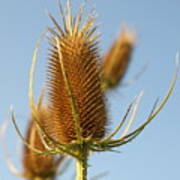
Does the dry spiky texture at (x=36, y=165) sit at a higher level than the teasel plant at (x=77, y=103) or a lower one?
lower

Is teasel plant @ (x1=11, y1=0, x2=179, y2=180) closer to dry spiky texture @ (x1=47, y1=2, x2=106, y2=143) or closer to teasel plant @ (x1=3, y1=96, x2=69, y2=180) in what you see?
dry spiky texture @ (x1=47, y1=2, x2=106, y2=143)

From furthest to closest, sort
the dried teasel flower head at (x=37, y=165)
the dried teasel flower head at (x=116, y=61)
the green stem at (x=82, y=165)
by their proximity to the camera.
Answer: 1. the dried teasel flower head at (x=116, y=61)
2. the dried teasel flower head at (x=37, y=165)
3. the green stem at (x=82, y=165)

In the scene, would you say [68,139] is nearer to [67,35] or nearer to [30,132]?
[67,35]

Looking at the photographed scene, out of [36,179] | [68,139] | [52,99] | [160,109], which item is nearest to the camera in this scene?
[160,109]

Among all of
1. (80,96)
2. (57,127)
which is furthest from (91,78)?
(57,127)

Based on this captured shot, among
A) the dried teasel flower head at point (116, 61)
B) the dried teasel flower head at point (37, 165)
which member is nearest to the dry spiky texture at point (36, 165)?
the dried teasel flower head at point (37, 165)

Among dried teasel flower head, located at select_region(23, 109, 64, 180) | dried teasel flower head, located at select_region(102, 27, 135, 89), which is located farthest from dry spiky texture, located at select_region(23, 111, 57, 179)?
dried teasel flower head, located at select_region(102, 27, 135, 89)

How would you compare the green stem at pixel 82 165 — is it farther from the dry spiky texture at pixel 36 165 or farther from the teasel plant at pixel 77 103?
the dry spiky texture at pixel 36 165
